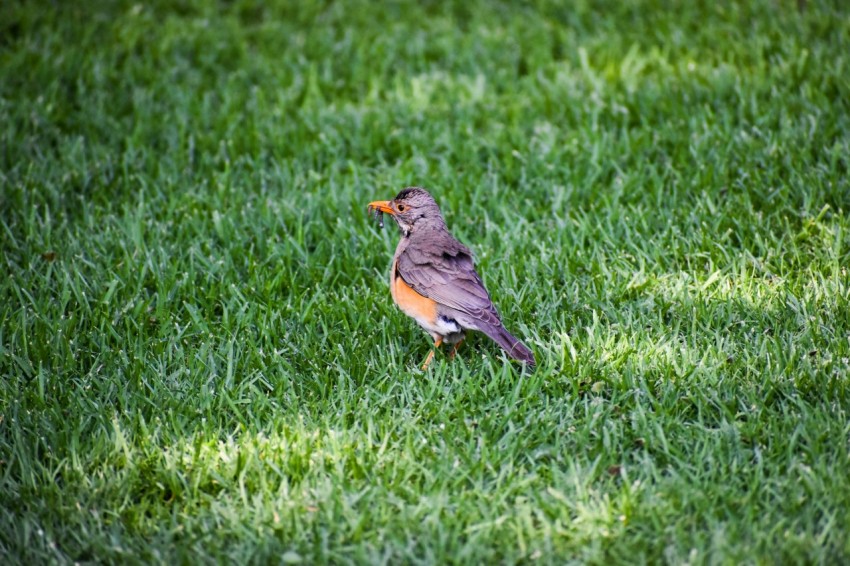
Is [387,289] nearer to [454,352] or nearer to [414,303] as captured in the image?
[414,303]

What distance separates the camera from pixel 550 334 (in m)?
5.03

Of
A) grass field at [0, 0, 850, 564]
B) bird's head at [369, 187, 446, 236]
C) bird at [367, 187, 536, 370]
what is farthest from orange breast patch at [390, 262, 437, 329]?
bird's head at [369, 187, 446, 236]

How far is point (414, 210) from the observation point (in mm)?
5520

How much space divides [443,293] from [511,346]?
52 centimetres

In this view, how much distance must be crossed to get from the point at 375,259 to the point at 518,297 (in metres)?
1.11

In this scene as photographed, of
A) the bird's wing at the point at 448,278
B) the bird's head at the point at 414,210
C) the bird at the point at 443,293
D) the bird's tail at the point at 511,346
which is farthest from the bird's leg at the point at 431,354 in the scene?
the bird's head at the point at 414,210

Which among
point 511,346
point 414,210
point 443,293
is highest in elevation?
point 414,210

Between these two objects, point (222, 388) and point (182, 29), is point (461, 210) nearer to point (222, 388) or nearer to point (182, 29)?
point (222, 388)

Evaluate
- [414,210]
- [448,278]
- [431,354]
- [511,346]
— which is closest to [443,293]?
[448,278]

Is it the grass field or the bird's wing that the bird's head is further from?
the grass field

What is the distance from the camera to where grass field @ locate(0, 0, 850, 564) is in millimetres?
3760

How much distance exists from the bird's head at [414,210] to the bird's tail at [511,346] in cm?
115

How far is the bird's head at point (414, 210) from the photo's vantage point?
5516 mm

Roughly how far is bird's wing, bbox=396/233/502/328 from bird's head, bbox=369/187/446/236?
23 centimetres
